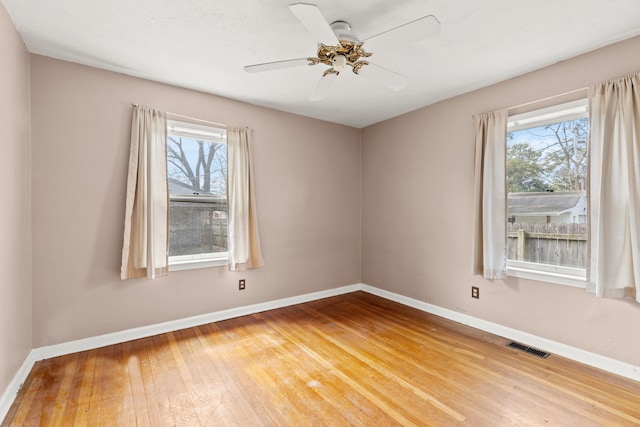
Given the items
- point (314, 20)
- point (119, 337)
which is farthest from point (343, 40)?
point (119, 337)

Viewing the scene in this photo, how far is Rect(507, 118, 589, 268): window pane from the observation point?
2.58 m

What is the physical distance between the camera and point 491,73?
2.82m

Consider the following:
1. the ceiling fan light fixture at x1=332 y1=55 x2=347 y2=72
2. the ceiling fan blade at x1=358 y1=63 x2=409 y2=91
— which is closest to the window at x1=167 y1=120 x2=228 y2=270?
the ceiling fan light fixture at x1=332 y1=55 x2=347 y2=72

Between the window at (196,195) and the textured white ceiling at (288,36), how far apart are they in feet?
1.89

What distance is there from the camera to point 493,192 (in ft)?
9.62

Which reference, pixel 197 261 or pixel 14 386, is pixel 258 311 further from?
pixel 14 386

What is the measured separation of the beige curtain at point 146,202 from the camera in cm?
278

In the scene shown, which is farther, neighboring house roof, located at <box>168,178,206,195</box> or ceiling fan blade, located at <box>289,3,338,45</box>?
neighboring house roof, located at <box>168,178,206,195</box>

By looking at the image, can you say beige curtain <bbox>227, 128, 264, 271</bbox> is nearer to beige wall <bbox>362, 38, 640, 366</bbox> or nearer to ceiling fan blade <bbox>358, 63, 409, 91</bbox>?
ceiling fan blade <bbox>358, 63, 409, 91</bbox>

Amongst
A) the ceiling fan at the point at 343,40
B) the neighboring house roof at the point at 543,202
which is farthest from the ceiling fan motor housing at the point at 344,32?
the neighboring house roof at the point at 543,202

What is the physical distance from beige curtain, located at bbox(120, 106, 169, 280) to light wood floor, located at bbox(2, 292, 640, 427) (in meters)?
0.76

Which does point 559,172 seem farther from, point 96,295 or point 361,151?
point 96,295

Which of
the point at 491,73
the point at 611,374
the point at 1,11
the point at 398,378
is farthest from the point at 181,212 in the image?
the point at 611,374

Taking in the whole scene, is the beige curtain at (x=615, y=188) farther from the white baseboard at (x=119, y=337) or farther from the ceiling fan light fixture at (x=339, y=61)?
the white baseboard at (x=119, y=337)
